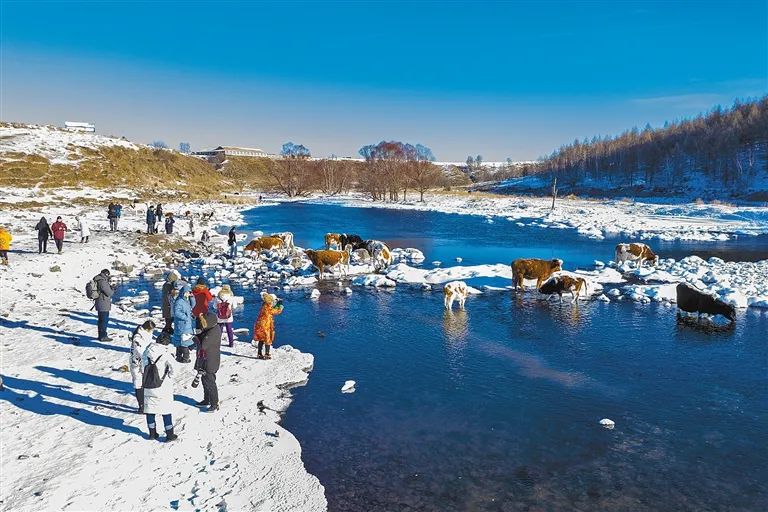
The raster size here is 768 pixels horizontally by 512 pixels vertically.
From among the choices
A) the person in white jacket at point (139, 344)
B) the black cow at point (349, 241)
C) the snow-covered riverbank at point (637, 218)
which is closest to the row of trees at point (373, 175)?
the snow-covered riverbank at point (637, 218)

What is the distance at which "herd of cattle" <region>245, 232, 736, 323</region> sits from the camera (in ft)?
50.9

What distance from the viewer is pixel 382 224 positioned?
4903 centimetres

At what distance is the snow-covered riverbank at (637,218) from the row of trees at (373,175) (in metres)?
Answer: 15.7

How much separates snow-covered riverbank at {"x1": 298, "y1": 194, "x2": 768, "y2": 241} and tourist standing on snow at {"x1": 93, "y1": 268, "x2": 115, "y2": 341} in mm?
35129

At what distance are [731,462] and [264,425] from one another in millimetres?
7056

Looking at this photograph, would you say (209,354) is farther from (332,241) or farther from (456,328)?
(332,241)

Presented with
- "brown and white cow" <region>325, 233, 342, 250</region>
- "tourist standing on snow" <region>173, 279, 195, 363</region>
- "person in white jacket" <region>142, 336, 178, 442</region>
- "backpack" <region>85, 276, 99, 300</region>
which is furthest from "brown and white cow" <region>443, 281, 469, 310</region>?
"brown and white cow" <region>325, 233, 342, 250</region>

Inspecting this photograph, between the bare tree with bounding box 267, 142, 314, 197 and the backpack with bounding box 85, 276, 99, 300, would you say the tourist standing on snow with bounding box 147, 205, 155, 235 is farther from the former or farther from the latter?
the bare tree with bounding box 267, 142, 314, 197

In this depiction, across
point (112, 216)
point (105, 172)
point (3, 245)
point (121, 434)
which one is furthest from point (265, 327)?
point (105, 172)

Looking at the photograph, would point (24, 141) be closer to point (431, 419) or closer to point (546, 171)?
point (431, 419)

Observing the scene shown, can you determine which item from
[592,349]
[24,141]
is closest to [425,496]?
[592,349]

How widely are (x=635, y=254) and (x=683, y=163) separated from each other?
90.3 m

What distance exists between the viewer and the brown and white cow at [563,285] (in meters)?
17.8

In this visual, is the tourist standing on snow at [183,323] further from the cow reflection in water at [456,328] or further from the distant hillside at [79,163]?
the distant hillside at [79,163]
